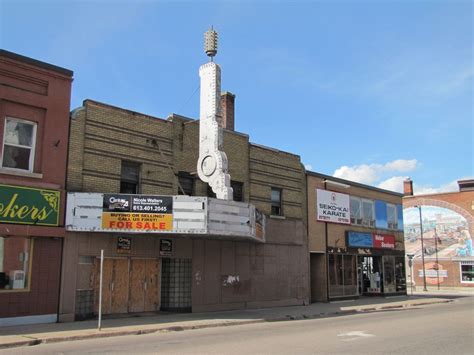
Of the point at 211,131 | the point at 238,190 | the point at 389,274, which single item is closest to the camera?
the point at 211,131

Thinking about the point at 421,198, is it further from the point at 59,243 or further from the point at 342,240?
the point at 59,243

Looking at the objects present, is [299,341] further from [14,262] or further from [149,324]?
[14,262]

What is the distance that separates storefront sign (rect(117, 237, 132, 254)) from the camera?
18.5 meters

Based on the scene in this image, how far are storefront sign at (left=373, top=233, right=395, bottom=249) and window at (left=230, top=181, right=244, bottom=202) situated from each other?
13.3m

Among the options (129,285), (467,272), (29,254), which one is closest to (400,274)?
(467,272)

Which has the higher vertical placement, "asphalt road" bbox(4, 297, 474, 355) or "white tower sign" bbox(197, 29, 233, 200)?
"white tower sign" bbox(197, 29, 233, 200)

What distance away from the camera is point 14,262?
16.0m

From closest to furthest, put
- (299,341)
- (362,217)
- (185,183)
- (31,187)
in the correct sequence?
1. (299,341)
2. (31,187)
3. (185,183)
4. (362,217)

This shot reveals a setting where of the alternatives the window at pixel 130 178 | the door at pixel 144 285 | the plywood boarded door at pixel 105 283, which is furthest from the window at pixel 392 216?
the plywood boarded door at pixel 105 283

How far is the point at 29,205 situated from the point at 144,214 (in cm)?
372

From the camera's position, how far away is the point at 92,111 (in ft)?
60.3

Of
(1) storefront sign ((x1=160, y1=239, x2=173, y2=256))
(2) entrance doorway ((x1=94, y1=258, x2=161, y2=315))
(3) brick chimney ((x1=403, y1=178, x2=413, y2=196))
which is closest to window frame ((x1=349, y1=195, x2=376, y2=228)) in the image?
(1) storefront sign ((x1=160, y1=239, x2=173, y2=256))

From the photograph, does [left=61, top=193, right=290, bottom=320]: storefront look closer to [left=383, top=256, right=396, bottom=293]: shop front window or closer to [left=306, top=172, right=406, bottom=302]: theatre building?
[left=306, top=172, right=406, bottom=302]: theatre building

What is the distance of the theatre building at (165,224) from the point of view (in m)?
17.4
